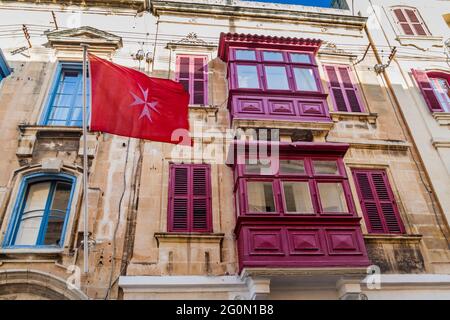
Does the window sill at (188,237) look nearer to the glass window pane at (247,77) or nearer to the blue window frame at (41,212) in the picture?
the blue window frame at (41,212)

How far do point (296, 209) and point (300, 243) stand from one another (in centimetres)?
90

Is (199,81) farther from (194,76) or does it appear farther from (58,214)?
(58,214)

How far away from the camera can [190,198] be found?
9.43m

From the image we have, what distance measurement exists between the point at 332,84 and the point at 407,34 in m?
4.26

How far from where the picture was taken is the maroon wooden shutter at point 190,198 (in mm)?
9039

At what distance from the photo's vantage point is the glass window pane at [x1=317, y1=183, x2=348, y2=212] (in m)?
9.02

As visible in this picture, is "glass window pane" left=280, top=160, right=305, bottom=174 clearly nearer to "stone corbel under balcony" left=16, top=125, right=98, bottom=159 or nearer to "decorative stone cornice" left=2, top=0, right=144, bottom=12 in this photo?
"stone corbel under balcony" left=16, top=125, right=98, bottom=159

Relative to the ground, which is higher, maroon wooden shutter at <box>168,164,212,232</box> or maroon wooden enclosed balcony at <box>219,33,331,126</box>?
maroon wooden enclosed balcony at <box>219,33,331,126</box>

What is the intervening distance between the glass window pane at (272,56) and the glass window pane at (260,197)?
4.46 meters

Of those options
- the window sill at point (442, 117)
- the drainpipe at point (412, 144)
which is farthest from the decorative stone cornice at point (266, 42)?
the window sill at point (442, 117)

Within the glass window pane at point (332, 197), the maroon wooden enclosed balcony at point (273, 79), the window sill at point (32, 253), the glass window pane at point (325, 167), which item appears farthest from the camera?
the maroon wooden enclosed balcony at point (273, 79)

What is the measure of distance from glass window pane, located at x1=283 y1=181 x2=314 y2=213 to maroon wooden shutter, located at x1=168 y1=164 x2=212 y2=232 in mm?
1808

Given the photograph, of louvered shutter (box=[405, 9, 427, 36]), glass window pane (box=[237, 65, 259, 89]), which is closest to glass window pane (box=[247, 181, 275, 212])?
glass window pane (box=[237, 65, 259, 89])

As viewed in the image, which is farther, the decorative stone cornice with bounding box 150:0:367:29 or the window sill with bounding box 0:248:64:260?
the decorative stone cornice with bounding box 150:0:367:29
